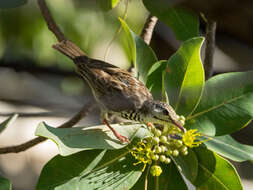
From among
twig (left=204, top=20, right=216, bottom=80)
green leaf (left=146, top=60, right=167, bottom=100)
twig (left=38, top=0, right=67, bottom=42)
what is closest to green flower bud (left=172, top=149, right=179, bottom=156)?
green leaf (left=146, top=60, right=167, bottom=100)

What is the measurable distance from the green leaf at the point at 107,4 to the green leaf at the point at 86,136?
0.60m

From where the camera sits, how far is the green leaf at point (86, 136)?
1.21m

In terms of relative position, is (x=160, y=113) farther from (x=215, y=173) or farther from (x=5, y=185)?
(x=5, y=185)

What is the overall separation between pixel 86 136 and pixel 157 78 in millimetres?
420

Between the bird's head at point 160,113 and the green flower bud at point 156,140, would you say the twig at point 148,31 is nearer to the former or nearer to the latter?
the bird's head at point 160,113

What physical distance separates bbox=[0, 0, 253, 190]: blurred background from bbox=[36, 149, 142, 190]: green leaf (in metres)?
0.56

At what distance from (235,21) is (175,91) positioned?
0.56 m

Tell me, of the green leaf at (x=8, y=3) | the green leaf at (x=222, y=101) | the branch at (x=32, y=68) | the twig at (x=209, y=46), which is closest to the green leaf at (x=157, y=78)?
the green leaf at (x=222, y=101)

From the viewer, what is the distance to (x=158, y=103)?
1.54m

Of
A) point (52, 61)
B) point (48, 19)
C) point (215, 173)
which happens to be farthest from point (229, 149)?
point (52, 61)

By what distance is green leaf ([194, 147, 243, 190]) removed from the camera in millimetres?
1467

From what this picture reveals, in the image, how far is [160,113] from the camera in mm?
1494

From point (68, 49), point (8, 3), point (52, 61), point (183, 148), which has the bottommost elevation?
point (183, 148)

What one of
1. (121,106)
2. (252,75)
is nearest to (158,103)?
(121,106)
